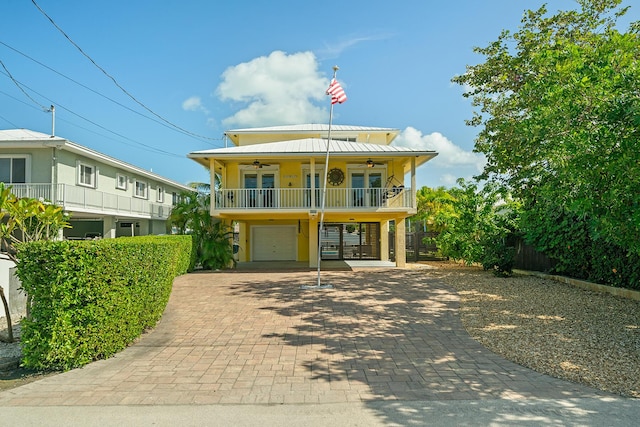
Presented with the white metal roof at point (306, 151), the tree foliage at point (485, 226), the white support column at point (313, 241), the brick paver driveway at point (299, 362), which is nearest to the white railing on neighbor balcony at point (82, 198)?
the white metal roof at point (306, 151)

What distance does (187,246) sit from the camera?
14.5 metres

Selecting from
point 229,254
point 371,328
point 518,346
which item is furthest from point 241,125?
point 518,346

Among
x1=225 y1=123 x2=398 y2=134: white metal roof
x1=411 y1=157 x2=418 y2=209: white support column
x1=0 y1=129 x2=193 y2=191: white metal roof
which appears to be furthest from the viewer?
x1=225 y1=123 x2=398 y2=134: white metal roof

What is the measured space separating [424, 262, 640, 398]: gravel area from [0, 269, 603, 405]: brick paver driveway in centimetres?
38

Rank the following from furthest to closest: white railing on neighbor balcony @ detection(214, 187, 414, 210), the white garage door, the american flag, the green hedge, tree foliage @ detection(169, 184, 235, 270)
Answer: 1. the white garage door
2. tree foliage @ detection(169, 184, 235, 270)
3. white railing on neighbor balcony @ detection(214, 187, 414, 210)
4. the american flag
5. the green hedge

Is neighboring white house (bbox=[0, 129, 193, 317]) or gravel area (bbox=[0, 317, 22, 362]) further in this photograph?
neighboring white house (bbox=[0, 129, 193, 317])

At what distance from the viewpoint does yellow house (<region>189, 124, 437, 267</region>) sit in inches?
607

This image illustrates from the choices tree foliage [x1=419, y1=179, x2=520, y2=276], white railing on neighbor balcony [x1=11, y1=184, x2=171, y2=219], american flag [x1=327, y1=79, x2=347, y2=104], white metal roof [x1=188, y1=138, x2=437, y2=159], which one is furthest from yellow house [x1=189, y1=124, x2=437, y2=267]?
white railing on neighbor balcony [x1=11, y1=184, x2=171, y2=219]

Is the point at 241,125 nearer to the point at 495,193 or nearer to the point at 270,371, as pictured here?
the point at 495,193

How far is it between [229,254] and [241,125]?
1072 centimetres

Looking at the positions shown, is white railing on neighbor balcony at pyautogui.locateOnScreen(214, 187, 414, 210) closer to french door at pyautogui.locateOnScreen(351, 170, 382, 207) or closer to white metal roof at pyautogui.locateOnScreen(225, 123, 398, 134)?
french door at pyautogui.locateOnScreen(351, 170, 382, 207)

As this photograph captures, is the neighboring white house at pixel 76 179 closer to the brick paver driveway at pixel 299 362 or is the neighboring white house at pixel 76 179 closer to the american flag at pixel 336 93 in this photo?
the american flag at pixel 336 93

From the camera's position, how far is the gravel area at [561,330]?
4699 millimetres

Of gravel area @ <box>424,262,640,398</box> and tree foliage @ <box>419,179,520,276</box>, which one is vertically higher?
tree foliage @ <box>419,179,520,276</box>
